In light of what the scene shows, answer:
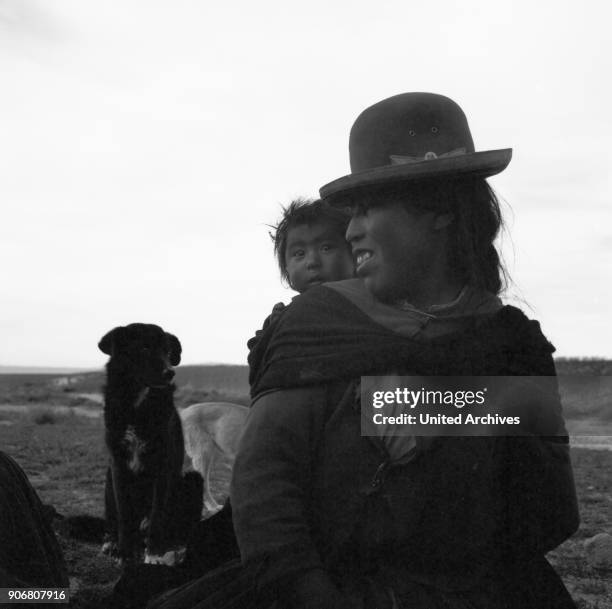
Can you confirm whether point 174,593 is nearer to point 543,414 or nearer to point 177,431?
point 543,414

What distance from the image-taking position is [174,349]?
5.48 meters

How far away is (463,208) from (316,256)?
1929mm

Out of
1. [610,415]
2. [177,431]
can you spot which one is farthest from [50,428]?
[610,415]

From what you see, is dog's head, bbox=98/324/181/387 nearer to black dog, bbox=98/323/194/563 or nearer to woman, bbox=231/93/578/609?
black dog, bbox=98/323/194/563

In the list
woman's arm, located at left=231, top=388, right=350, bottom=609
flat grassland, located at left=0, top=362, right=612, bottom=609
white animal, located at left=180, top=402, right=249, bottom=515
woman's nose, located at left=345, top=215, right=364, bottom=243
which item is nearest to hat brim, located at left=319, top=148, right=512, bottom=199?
woman's nose, located at left=345, top=215, right=364, bottom=243

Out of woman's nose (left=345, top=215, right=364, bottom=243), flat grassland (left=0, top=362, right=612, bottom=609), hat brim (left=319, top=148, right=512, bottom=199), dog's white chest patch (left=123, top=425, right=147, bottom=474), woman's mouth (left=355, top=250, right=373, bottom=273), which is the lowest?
flat grassland (left=0, top=362, right=612, bottom=609)

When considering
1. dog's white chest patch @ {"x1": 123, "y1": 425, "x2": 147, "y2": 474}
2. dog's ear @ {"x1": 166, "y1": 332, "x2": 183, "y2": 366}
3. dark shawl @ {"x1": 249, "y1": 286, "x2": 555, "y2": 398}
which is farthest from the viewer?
dog's ear @ {"x1": 166, "y1": 332, "x2": 183, "y2": 366}

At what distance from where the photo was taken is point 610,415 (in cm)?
2044

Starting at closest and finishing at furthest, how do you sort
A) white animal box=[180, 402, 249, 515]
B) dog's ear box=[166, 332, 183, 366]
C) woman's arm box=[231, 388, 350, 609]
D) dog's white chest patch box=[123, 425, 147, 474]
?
woman's arm box=[231, 388, 350, 609] < dog's white chest patch box=[123, 425, 147, 474] < dog's ear box=[166, 332, 183, 366] < white animal box=[180, 402, 249, 515]

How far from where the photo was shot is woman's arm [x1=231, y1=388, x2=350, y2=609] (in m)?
1.77

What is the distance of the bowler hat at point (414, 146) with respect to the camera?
1916 mm

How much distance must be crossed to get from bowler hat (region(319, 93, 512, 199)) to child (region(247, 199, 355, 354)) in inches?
72.9

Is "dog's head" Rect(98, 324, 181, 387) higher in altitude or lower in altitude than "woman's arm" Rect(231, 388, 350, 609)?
higher

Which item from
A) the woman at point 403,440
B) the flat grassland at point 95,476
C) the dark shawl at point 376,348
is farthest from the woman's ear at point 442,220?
the flat grassland at point 95,476
